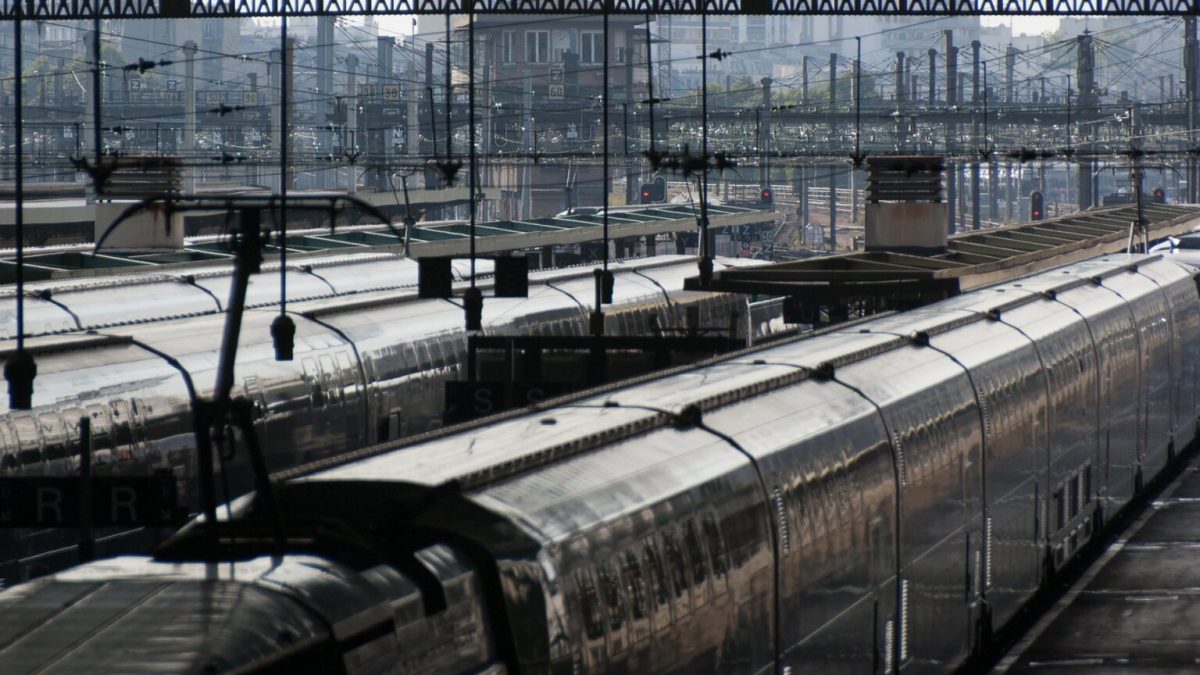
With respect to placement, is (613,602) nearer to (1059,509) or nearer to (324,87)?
(1059,509)

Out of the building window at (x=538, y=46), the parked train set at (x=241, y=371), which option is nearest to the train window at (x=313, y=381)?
the parked train set at (x=241, y=371)

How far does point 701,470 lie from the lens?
30.8ft

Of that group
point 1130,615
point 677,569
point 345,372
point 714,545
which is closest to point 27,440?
point 345,372

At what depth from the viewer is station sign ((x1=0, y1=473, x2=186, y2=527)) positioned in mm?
8352

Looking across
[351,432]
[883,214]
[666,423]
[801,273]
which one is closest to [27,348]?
[351,432]

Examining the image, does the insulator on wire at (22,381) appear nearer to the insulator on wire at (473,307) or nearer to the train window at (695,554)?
the train window at (695,554)

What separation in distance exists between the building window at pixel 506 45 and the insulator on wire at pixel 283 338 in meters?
99.4

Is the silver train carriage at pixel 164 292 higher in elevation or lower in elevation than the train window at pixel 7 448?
higher

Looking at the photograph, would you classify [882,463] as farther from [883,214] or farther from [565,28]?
[565,28]

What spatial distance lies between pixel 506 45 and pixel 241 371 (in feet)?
329

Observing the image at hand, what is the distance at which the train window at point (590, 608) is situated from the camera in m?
7.88

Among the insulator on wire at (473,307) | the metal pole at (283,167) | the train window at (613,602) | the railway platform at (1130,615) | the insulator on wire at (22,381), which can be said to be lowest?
the railway platform at (1130,615)

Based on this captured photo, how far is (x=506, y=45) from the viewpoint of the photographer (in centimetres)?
11450

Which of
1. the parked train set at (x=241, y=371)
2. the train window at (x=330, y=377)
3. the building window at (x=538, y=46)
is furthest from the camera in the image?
the building window at (x=538, y=46)
